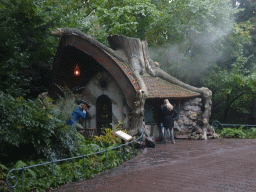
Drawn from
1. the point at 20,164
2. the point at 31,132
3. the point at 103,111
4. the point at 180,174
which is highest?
the point at 103,111

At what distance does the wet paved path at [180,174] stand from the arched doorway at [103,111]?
418cm

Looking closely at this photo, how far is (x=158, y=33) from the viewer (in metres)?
20.9

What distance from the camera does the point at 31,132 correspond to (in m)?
7.36

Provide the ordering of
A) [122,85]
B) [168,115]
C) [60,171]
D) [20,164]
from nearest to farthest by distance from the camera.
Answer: [20,164] < [60,171] < [122,85] < [168,115]

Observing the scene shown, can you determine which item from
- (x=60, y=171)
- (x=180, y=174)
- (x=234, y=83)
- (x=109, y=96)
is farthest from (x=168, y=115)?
(x=60, y=171)

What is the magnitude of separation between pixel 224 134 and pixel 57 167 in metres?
11.3

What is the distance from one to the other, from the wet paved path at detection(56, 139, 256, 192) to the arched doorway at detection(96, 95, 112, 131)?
418cm

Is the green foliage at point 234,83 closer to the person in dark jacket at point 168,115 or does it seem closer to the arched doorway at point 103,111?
the person in dark jacket at point 168,115

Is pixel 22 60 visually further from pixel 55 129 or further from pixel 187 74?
pixel 187 74

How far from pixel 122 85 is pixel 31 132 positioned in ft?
21.1

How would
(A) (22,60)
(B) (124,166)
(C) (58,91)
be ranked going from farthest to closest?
(C) (58,91)
(A) (22,60)
(B) (124,166)

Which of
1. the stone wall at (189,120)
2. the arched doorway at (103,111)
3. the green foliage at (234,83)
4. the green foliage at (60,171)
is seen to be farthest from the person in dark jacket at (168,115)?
the green foliage at (234,83)

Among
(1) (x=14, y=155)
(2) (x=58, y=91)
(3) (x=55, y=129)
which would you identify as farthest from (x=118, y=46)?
(1) (x=14, y=155)

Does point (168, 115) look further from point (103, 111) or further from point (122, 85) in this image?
point (103, 111)
